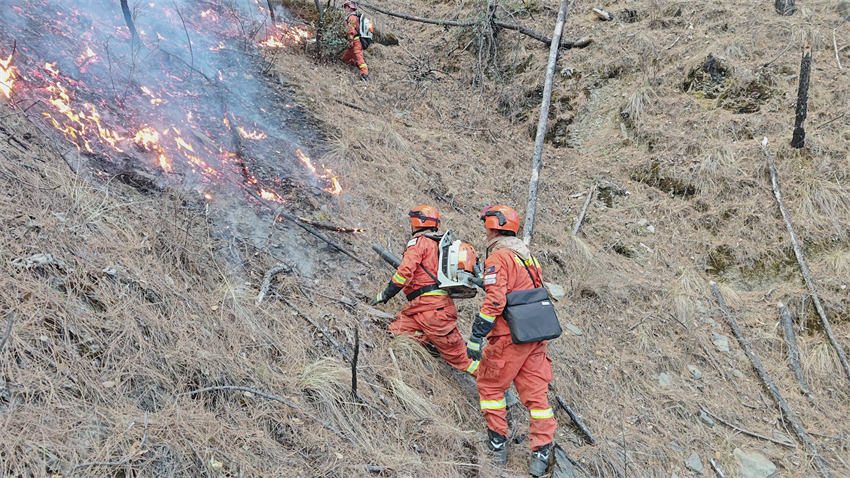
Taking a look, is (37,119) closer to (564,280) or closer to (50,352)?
(50,352)

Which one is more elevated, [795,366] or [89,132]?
[89,132]

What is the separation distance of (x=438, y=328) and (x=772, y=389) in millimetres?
3930

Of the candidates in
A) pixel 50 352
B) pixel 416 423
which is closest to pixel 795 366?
pixel 416 423

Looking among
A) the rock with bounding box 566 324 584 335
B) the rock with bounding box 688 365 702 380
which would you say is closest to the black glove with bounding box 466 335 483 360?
the rock with bounding box 566 324 584 335

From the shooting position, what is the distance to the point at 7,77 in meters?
5.15

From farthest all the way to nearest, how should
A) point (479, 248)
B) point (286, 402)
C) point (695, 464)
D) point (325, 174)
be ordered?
point (479, 248), point (325, 174), point (695, 464), point (286, 402)

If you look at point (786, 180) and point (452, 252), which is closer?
point (452, 252)

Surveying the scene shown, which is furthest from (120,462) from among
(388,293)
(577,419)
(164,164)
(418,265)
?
(577,419)

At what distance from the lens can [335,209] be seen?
620cm

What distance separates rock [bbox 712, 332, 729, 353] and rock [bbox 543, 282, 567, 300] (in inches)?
72.9

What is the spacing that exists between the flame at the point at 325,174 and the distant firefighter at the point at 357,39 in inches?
137

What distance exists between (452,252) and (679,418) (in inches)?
121

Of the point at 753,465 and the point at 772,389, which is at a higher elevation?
the point at 772,389

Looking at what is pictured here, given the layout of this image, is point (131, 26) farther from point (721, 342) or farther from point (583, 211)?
point (721, 342)
